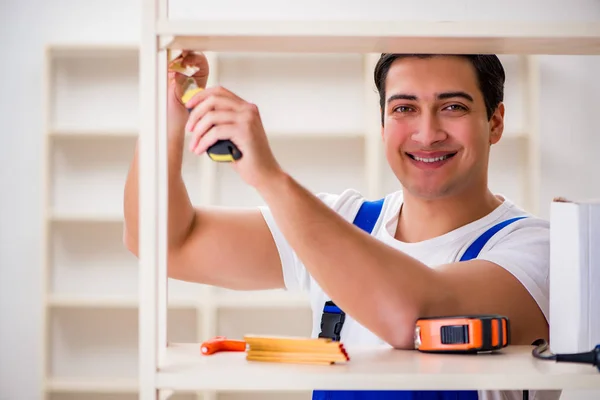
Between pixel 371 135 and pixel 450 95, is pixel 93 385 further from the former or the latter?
pixel 450 95

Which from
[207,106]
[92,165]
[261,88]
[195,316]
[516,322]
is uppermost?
[261,88]

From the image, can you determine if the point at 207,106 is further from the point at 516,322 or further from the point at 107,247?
the point at 107,247

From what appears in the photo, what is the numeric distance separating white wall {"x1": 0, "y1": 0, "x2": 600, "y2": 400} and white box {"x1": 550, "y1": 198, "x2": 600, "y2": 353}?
9.84 ft

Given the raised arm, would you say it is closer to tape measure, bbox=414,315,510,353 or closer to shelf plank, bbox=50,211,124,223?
tape measure, bbox=414,315,510,353

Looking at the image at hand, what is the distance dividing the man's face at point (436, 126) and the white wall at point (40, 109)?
2.52 meters

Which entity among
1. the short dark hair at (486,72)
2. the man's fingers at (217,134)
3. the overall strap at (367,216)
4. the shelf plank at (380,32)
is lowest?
the overall strap at (367,216)

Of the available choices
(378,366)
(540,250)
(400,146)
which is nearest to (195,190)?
(400,146)

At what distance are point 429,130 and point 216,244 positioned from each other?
1.58ft

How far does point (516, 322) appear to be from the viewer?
1080mm

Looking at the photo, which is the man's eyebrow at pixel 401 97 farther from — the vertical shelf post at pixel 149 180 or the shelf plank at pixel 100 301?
the shelf plank at pixel 100 301

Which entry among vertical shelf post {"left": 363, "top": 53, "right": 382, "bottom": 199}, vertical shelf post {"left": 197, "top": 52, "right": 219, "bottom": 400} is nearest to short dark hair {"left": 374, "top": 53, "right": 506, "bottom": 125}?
vertical shelf post {"left": 363, "top": 53, "right": 382, "bottom": 199}

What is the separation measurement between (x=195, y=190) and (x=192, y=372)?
297 centimetres

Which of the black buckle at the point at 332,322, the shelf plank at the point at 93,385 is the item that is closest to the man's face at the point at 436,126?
the black buckle at the point at 332,322

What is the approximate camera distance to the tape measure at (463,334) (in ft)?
2.94
